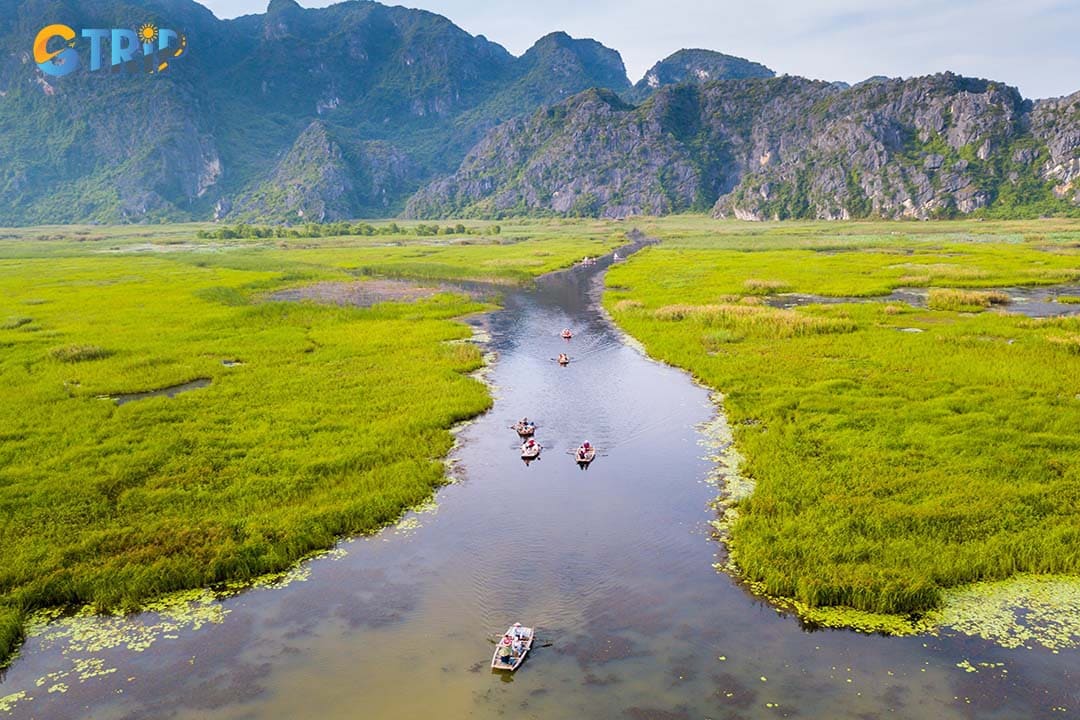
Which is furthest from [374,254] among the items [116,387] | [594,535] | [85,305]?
[594,535]

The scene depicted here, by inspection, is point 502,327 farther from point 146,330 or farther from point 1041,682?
point 1041,682

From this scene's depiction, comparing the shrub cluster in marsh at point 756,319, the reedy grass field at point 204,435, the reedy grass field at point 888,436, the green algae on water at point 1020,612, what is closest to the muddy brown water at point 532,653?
the green algae on water at point 1020,612

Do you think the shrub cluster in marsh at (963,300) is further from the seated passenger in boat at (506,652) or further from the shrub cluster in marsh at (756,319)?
the seated passenger in boat at (506,652)

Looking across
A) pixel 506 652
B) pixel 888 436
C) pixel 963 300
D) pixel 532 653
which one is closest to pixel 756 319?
pixel 963 300

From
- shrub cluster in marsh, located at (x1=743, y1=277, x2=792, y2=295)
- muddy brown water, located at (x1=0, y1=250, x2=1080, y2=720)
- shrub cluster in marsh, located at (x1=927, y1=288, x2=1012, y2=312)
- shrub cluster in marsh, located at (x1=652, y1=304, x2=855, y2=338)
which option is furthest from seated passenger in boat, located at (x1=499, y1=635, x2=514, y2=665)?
shrub cluster in marsh, located at (x1=743, y1=277, x2=792, y2=295)

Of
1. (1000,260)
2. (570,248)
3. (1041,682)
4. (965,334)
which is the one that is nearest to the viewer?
(1041,682)

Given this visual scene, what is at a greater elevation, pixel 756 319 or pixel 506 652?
pixel 756 319

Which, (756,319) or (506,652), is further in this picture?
(756,319)

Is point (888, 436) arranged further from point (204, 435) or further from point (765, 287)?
point (765, 287)
